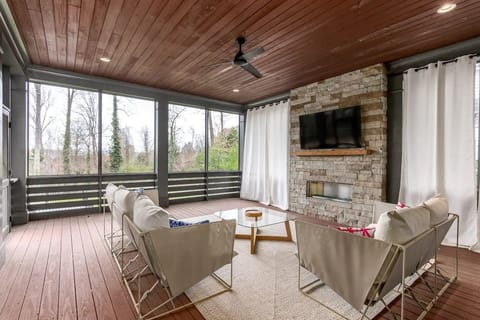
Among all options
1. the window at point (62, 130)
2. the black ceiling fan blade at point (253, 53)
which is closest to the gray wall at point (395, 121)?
the black ceiling fan blade at point (253, 53)

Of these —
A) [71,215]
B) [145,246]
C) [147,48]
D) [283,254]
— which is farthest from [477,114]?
[71,215]

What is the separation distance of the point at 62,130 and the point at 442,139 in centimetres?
665

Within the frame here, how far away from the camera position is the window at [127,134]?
534 centimetres

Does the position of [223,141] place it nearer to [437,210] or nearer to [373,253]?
[437,210]

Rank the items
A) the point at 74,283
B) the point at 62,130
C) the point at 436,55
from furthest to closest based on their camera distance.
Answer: the point at 62,130 → the point at 436,55 → the point at 74,283

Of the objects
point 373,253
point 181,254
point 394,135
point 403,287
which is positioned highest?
point 394,135

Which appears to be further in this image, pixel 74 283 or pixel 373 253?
pixel 74 283

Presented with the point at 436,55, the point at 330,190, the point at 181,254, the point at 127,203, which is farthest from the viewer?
the point at 330,190

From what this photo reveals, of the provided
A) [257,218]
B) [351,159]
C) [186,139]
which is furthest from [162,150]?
[351,159]

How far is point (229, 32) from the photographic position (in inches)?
122

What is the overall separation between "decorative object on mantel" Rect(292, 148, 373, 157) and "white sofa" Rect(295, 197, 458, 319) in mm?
2252

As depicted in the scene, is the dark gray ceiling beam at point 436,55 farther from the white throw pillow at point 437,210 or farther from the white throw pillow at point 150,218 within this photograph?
the white throw pillow at point 150,218

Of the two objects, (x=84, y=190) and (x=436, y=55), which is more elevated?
(x=436, y=55)

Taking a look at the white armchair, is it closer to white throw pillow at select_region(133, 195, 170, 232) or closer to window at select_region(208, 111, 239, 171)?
white throw pillow at select_region(133, 195, 170, 232)
